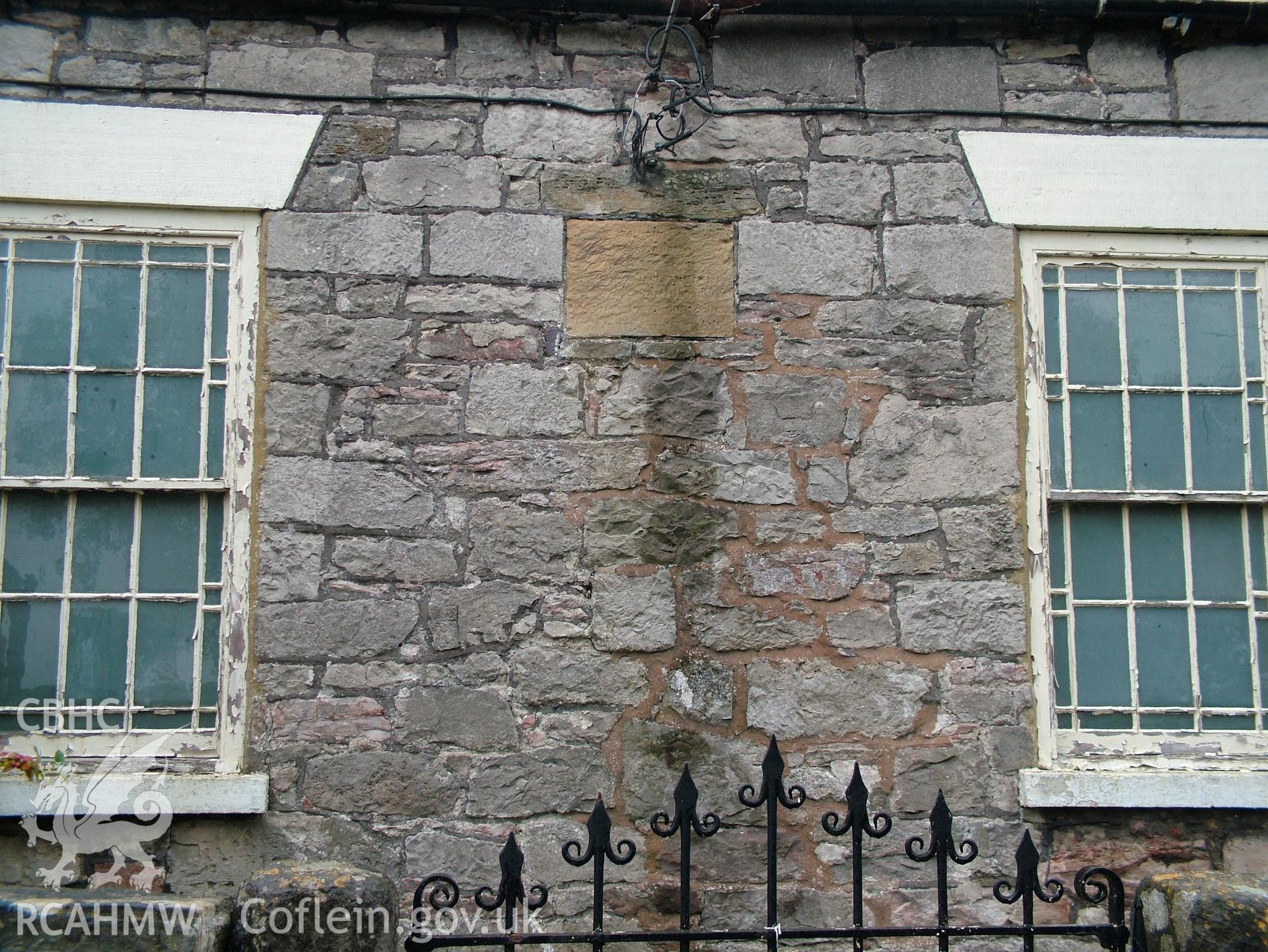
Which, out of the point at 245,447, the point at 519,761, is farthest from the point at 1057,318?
the point at 245,447

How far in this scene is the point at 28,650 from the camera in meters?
3.89

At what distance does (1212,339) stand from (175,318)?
3.98 meters

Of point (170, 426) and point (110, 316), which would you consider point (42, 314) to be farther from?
point (170, 426)

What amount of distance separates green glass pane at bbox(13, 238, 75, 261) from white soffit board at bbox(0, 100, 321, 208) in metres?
0.16

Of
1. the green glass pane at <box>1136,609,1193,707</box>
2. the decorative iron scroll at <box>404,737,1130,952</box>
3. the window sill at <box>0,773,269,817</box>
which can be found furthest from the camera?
the green glass pane at <box>1136,609,1193,707</box>

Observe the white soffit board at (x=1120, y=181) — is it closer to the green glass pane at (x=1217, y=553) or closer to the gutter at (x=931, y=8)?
the gutter at (x=931, y=8)

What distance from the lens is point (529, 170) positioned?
13.8ft

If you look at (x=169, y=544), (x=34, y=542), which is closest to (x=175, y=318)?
(x=169, y=544)

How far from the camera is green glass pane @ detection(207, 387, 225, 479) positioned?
4.00 metres

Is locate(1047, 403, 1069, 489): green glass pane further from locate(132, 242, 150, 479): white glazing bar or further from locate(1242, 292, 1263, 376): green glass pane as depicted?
locate(132, 242, 150, 479): white glazing bar

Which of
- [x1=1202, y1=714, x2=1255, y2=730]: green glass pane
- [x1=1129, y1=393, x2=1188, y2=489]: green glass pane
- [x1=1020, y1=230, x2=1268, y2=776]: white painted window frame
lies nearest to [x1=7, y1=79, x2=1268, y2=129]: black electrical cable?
[x1=1020, y1=230, x2=1268, y2=776]: white painted window frame

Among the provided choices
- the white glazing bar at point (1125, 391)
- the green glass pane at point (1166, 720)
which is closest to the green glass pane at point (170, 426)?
the white glazing bar at point (1125, 391)

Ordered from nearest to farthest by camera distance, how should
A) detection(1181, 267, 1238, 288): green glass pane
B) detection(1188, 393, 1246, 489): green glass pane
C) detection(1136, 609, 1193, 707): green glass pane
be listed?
detection(1136, 609, 1193, 707): green glass pane
detection(1188, 393, 1246, 489): green glass pane
detection(1181, 267, 1238, 288): green glass pane

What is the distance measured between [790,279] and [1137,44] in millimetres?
1745
